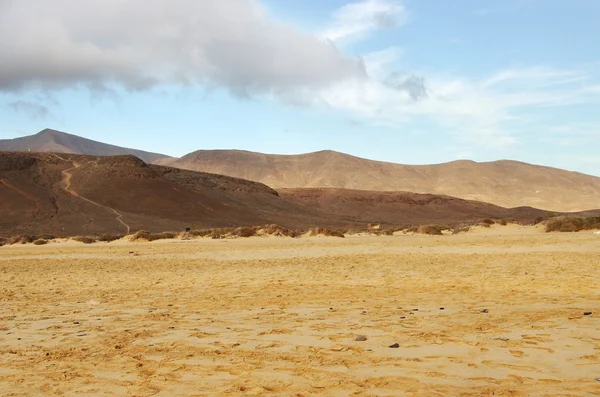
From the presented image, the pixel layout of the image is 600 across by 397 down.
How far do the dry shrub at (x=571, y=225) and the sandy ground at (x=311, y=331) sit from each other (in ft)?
47.2

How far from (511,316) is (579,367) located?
9.32 ft

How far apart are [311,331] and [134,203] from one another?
57.4 metres

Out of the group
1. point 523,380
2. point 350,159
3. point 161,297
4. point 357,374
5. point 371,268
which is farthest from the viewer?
point 350,159

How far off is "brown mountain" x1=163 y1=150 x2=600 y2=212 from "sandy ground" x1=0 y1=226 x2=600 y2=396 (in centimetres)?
12570

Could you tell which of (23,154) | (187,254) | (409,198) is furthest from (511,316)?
(409,198)

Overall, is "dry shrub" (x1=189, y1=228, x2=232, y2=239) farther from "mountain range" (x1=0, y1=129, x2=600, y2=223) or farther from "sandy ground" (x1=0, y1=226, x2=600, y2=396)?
"mountain range" (x1=0, y1=129, x2=600, y2=223)

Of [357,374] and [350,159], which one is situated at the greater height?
[350,159]

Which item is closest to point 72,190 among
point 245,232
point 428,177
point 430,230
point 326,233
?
point 245,232

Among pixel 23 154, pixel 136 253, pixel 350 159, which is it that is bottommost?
pixel 136 253

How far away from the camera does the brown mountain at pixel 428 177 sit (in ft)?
471

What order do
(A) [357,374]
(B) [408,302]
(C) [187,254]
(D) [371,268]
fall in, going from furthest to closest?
(C) [187,254] < (D) [371,268] < (B) [408,302] < (A) [357,374]

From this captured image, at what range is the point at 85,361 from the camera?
21.1 ft

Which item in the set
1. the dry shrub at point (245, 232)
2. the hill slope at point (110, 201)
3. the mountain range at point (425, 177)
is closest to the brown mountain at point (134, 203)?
the hill slope at point (110, 201)

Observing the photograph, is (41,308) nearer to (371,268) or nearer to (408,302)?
(408,302)
